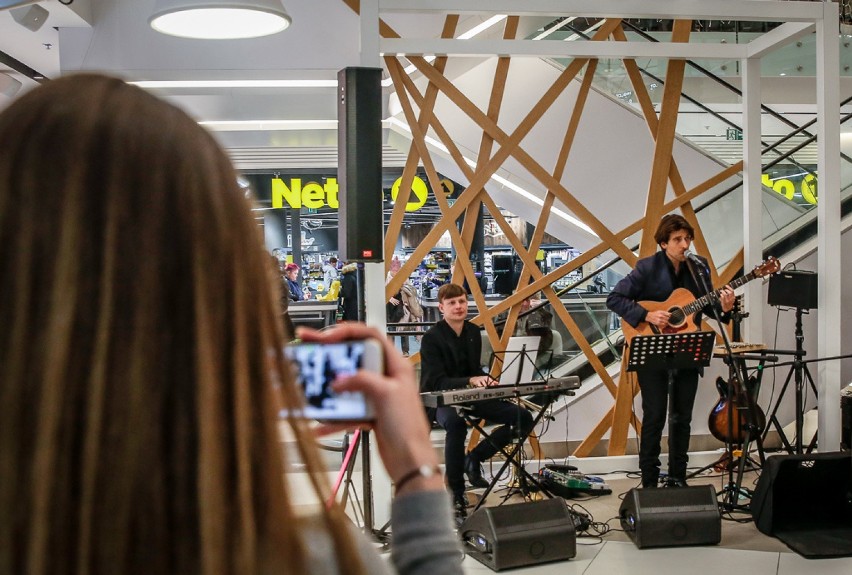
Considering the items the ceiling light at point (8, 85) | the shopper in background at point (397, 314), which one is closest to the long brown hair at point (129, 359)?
the shopper in background at point (397, 314)

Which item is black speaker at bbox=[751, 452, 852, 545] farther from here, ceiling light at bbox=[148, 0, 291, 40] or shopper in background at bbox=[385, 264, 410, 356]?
shopper in background at bbox=[385, 264, 410, 356]

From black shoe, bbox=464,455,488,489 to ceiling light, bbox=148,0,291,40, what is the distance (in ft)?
11.2

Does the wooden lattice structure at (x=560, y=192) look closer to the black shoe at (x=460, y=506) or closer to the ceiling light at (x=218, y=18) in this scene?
the black shoe at (x=460, y=506)

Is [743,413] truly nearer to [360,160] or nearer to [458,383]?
[458,383]

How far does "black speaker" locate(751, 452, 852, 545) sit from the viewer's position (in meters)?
5.11

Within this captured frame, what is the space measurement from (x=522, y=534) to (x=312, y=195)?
11415 mm

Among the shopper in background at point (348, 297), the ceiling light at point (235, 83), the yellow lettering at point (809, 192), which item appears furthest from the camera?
the shopper in background at point (348, 297)

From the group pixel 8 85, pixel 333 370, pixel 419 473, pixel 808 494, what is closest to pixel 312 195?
pixel 8 85

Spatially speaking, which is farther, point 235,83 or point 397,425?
point 235,83

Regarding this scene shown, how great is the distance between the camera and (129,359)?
24.3 inches

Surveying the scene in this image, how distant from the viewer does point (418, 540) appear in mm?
772

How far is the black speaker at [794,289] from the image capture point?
6.31 metres

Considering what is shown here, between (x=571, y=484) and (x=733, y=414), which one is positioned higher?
(x=733, y=414)

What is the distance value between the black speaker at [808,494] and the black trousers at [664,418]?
92cm
